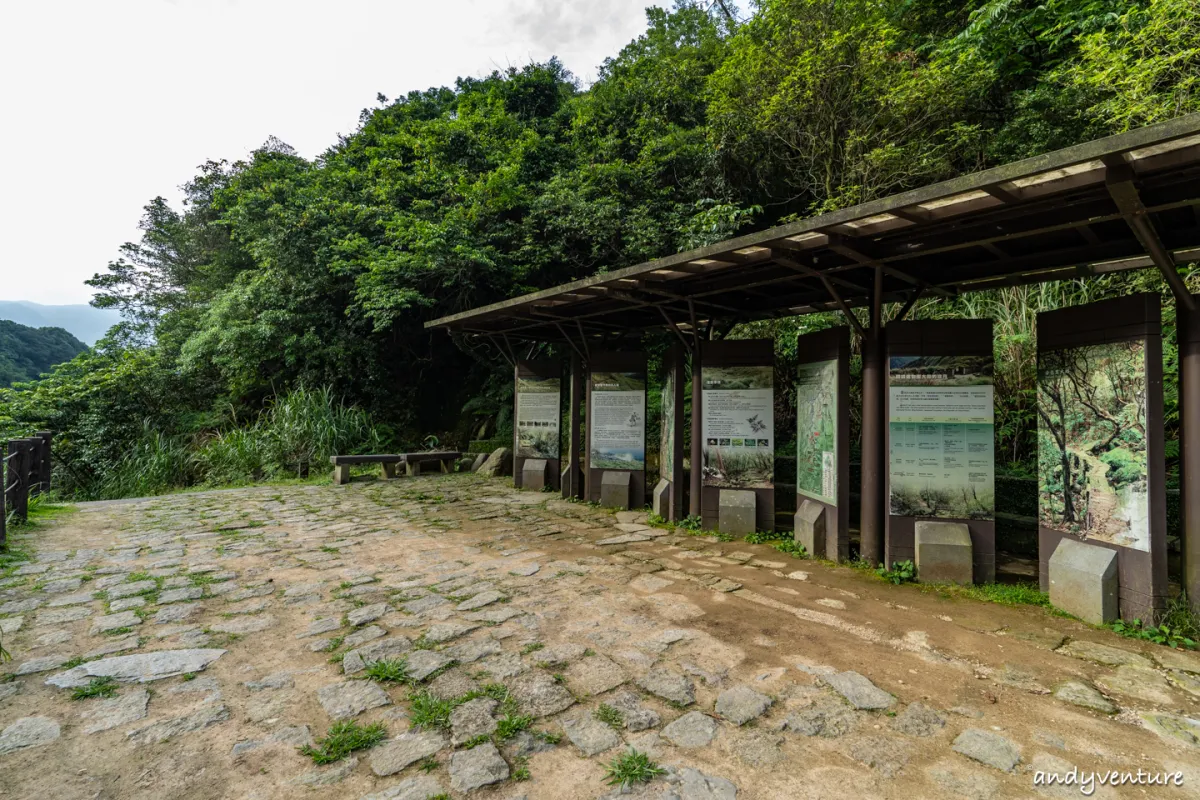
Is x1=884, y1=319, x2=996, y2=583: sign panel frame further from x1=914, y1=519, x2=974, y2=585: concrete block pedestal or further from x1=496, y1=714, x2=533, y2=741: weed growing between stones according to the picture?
x1=496, y1=714, x2=533, y2=741: weed growing between stones

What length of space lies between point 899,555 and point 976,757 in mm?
2684

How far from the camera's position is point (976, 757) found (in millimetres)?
2227

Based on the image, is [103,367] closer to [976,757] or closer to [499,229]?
[499,229]

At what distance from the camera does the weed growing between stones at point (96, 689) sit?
8.85 feet

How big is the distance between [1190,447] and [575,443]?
260 inches

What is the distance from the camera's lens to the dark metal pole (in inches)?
194

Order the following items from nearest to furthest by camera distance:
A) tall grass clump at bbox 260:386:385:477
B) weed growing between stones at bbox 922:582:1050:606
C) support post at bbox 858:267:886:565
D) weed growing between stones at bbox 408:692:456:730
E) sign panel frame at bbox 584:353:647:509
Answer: weed growing between stones at bbox 408:692:456:730
weed growing between stones at bbox 922:582:1050:606
support post at bbox 858:267:886:565
sign panel frame at bbox 584:353:647:509
tall grass clump at bbox 260:386:385:477

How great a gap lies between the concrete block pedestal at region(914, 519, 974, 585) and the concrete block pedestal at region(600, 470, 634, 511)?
3919 millimetres

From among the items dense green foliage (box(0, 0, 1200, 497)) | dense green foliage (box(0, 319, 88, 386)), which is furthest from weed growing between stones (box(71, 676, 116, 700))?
dense green foliage (box(0, 319, 88, 386))

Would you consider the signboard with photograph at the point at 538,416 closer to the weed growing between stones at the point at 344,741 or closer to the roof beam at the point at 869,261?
the roof beam at the point at 869,261

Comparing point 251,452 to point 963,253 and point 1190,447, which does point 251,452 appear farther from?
point 1190,447

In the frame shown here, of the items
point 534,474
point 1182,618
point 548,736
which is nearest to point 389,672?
point 548,736

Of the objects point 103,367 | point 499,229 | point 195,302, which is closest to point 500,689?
point 499,229

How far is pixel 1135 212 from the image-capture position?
3.11 metres
